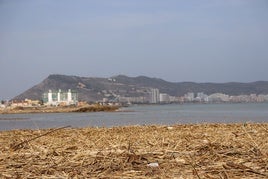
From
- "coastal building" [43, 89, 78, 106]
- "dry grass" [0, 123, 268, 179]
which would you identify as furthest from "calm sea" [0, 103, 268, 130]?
"coastal building" [43, 89, 78, 106]

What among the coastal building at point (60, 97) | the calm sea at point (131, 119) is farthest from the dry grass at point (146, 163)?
the coastal building at point (60, 97)

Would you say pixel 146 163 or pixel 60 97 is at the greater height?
pixel 60 97

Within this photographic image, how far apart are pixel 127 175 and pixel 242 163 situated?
1498 mm

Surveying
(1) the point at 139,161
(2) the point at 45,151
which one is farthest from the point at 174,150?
(2) the point at 45,151

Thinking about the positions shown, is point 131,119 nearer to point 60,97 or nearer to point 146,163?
point 146,163

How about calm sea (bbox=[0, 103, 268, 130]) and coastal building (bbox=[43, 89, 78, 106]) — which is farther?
coastal building (bbox=[43, 89, 78, 106])

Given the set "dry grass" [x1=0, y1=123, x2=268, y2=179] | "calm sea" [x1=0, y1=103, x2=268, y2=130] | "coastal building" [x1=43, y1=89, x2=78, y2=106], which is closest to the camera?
"dry grass" [x1=0, y1=123, x2=268, y2=179]

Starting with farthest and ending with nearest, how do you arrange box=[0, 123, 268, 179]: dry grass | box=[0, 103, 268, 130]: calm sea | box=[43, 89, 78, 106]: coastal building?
box=[43, 89, 78, 106]: coastal building
box=[0, 103, 268, 130]: calm sea
box=[0, 123, 268, 179]: dry grass

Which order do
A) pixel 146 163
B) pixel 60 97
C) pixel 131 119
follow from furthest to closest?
pixel 60 97 < pixel 131 119 < pixel 146 163

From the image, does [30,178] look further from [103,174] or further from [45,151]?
[45,151]

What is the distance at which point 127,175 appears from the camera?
5641mm

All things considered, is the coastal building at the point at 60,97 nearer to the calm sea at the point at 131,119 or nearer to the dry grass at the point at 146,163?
the calm sea at the point at 131,119

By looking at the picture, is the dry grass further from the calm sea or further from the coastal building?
the coastal building

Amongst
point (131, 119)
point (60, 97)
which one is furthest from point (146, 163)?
point (60, 97)
